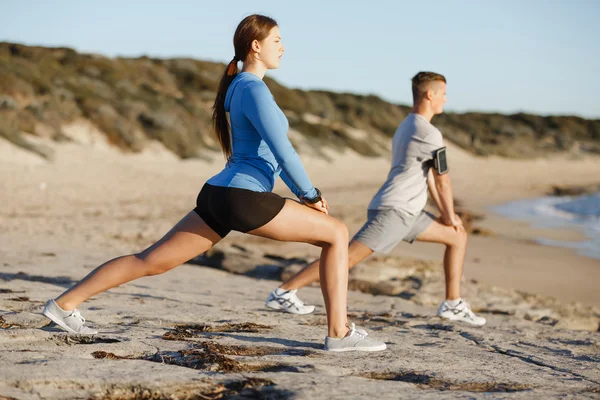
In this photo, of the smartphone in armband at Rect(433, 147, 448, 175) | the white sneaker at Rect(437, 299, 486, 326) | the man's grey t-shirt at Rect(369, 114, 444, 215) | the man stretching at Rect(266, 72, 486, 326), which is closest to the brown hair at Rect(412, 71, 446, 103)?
the man stretching at Rect(266, 72, 486, 326)

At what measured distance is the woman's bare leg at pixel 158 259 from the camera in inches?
141

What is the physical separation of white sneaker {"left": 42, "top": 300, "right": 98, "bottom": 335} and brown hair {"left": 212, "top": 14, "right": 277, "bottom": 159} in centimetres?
114

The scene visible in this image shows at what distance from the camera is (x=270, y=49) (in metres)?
3.56

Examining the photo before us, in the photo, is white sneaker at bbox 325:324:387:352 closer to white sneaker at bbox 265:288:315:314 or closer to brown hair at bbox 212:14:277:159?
brown hair at bbox 212:14:277:159

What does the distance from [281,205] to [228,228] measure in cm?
29

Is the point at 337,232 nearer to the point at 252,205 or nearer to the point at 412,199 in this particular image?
the point at 252,205

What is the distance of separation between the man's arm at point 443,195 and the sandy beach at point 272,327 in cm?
73

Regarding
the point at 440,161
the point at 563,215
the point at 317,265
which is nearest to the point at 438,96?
the point at 440,161

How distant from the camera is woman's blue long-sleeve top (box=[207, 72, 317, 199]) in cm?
333

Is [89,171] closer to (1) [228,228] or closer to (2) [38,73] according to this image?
(2) [38,73]

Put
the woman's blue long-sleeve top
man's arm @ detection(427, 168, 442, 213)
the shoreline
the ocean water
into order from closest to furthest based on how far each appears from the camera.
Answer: the woman's blue long-sleeve top
man's arm @ detection(427, 168, 442, 213)
the shoreline
the ocean water

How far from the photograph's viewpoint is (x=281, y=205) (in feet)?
11.3

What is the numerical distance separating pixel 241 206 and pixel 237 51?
2.64ft

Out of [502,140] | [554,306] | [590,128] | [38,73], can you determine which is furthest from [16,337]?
[590,128]
